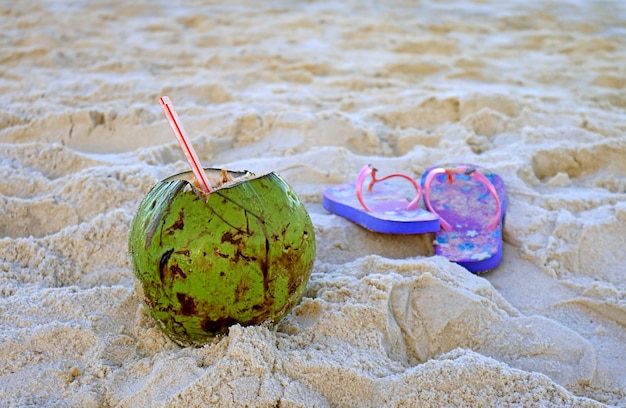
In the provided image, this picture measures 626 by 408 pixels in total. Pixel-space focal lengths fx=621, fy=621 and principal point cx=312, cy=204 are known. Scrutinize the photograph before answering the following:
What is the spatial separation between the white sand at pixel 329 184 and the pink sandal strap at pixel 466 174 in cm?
6

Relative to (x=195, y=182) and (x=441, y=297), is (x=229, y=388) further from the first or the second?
(x=441, y=297)

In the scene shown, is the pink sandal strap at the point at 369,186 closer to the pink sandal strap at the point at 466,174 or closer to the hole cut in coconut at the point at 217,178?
the pink sandal strap at the point at 466,174

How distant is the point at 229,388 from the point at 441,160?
1.30m

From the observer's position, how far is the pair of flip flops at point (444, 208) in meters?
1.64

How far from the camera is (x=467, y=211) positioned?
1.84 meters

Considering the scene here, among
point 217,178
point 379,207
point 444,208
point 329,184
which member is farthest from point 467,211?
point 217,178

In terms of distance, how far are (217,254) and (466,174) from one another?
1.05 meters

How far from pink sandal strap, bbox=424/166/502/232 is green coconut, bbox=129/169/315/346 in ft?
2.20

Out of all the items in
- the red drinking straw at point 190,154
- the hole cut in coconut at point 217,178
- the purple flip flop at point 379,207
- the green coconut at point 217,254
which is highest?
the red drinking straw at point 190,154

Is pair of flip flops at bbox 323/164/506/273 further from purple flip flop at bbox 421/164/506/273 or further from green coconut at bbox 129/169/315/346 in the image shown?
green coconut at bbox 129/169/315/346

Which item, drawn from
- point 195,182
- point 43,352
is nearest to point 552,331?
point 195,182

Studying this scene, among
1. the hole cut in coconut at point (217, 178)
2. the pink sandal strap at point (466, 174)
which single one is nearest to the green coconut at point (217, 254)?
the hole cut in coconut at point (217, 178)

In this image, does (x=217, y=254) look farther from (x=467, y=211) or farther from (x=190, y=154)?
(x=467, y=211)

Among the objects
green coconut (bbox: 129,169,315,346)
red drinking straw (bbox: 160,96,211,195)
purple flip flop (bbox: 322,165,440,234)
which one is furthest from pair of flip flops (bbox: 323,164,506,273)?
red drinking straw (bbox: 160,96,211,195)
